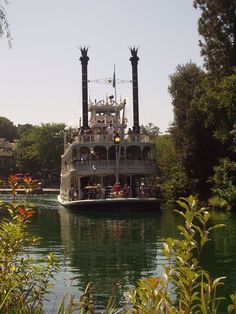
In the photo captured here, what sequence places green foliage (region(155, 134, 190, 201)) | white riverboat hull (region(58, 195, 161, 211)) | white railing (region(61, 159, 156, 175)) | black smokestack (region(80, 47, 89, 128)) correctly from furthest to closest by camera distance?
black smokestack (region(80, 47, 89, 128)) < green foliage (region(155, 134, 190, 201)) < white railing (region(61, 159, 156, 175)) < white riverboat hull (region(58, 195, 161, 211))

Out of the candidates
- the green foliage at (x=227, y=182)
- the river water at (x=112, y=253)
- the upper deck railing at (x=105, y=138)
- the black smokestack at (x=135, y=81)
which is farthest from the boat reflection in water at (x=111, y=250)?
the black smokestack at (x=135, y=81)

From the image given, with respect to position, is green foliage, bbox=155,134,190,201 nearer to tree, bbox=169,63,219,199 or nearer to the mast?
tree, bbox=169,63,219,199

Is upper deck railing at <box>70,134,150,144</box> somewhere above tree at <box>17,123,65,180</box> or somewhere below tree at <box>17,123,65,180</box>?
below

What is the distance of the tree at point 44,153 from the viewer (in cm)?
10327

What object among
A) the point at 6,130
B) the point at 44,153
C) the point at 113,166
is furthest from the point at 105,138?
the point at 6,130

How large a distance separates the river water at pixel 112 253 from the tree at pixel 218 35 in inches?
473

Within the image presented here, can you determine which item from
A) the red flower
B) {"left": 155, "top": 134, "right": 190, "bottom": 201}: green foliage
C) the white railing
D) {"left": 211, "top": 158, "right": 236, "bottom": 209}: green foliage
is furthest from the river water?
{"left": 155, "top": 134, "right": 190, "bottom": 201}: green foliage

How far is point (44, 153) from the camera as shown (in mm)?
103312

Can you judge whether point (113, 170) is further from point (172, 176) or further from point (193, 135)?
point (172, 176)

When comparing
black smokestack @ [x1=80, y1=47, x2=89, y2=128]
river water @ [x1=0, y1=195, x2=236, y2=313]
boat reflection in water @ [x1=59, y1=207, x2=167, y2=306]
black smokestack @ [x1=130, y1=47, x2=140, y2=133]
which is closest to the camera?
river water @ [x1=0, y1=195, x2=236, y2=313]

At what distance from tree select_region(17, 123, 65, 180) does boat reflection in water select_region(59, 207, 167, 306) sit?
236 feet

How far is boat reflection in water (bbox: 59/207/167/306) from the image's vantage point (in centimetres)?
1271

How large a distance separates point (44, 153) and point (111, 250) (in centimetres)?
8646

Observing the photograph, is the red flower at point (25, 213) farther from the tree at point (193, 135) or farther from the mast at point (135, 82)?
the mast at point (135, 82)
